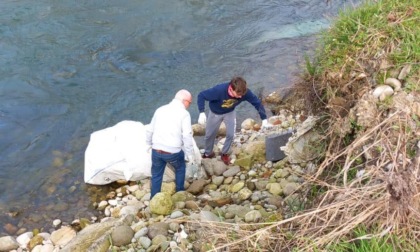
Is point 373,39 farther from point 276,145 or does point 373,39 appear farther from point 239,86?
point 276,145

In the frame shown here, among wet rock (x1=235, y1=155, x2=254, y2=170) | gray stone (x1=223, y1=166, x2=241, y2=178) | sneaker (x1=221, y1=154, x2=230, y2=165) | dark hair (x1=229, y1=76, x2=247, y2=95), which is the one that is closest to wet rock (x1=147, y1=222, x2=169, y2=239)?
gray stone (x1=223, y1=166, x2=241, y2=178)

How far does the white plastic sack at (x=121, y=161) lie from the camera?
6.46 m

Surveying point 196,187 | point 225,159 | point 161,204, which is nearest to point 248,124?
point 225,159

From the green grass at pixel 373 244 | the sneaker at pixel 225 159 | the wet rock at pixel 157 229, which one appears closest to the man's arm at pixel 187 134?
the wet rock at pixel 157 229

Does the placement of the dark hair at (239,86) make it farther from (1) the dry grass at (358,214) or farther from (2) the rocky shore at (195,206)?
(1) the dry grass at (358,214)

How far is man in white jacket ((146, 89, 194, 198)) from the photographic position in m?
5.45

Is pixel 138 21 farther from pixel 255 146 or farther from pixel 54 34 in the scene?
pixel 255 146

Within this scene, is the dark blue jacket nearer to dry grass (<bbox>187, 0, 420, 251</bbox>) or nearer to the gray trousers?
the gray trousers

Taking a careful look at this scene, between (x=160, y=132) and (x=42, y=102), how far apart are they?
12.6 ft

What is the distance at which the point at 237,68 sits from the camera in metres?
9.65

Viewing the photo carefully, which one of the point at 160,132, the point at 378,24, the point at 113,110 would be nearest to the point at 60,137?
the point at 113,110

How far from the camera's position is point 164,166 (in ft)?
19.3

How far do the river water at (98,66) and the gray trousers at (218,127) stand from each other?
1.47m

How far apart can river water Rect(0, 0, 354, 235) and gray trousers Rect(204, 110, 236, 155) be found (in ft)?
4.83
